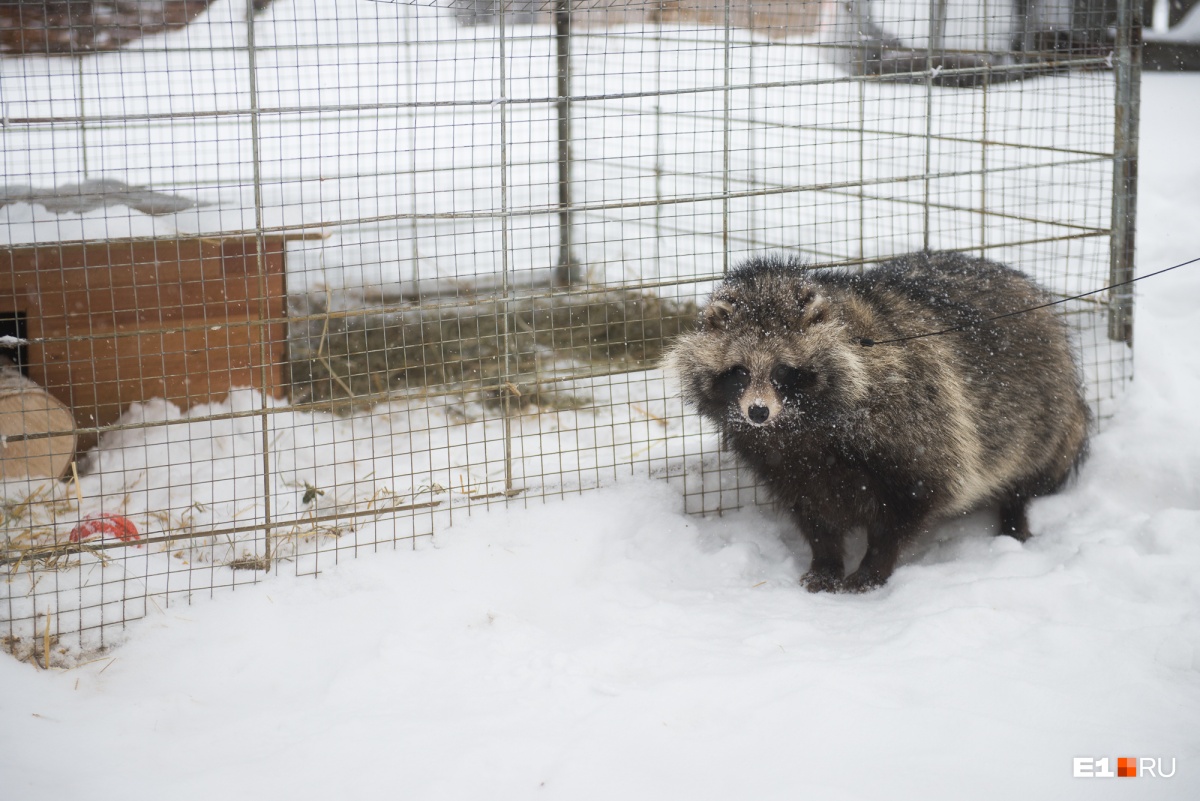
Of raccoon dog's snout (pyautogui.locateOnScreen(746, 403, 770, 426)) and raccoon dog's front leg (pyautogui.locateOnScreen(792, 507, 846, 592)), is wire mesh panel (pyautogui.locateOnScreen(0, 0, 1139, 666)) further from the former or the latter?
raccoon dog's snout (pyautogui.locateOnScreen(746, 403, 770, 426))

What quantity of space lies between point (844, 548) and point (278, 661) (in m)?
2.61

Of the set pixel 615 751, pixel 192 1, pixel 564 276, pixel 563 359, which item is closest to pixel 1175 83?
pixel 564 276

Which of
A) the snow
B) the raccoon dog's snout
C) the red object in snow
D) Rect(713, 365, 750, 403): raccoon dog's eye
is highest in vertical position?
Rect(713, 365, 750, 403): raccoon dog's eye

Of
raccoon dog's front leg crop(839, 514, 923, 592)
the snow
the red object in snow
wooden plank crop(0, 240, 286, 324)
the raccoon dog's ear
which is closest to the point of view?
the snow

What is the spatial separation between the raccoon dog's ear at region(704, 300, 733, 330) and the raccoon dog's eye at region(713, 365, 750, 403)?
205 mm

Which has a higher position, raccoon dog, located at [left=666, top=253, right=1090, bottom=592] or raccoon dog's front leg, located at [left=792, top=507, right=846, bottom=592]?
raccoon dog, located at [left=666, top=253, right=1090, bottom=592]

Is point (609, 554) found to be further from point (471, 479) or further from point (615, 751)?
point (615, 751)

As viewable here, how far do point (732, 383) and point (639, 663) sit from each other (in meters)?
1.28

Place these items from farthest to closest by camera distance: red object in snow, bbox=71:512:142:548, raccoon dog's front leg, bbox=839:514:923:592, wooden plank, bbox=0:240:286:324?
wooden plank, bbox=0:240:286:324, raccoon dog's front leg, bbox=839:514:923:592, red object in snow, bbox=71:512:142:548

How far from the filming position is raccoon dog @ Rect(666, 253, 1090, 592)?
4289 millimetres

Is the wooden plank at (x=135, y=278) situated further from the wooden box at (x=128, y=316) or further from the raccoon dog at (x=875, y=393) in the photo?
the raccoon dog at (x=875, y=393)

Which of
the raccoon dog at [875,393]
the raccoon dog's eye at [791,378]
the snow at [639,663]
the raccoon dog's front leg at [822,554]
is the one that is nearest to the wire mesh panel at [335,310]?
the snow at [639,663]

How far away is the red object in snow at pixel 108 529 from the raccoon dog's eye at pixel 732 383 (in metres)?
2.49

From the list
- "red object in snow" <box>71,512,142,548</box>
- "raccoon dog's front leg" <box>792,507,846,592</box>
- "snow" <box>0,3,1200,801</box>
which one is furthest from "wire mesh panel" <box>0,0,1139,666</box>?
"raccoon dog's front leg" <box>792,507,846,592</box>
